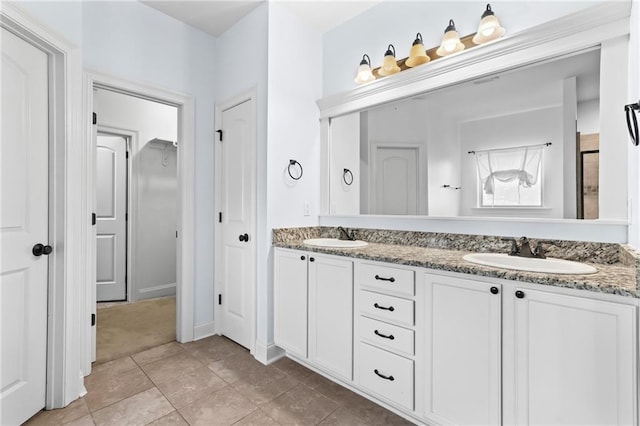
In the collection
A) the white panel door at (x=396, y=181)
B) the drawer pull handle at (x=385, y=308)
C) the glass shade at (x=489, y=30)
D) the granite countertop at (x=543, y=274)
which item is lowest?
the drawer pull handle at (x=385, y=308)

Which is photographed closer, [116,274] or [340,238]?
[340,238]

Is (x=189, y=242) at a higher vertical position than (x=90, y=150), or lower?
lower

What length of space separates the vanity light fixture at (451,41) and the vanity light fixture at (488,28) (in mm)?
116

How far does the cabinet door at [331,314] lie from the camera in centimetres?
183

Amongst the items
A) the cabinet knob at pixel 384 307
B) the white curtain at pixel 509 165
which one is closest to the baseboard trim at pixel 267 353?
the cabinet knob at pixel 384 307

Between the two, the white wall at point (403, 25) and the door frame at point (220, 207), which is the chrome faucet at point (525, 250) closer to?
the white wall at point (403, 25)

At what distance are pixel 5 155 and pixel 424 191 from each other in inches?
94.0

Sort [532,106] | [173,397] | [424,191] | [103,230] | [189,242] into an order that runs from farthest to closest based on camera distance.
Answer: [103,230]
[189,242]
[424,191]
[173,397]
[532,106]

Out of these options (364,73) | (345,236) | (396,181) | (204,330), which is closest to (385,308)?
(345,236)

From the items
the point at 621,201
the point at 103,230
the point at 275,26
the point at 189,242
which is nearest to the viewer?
the point at 621,201

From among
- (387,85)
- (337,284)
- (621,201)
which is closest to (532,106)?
(621,201)

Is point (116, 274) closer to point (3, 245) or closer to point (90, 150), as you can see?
point (90, 150)

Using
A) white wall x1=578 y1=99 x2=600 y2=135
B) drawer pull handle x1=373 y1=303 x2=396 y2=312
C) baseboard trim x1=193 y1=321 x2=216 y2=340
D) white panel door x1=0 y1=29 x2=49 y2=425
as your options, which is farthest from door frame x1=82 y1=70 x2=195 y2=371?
white wall x1=578 y1=99 x2=600 y2=135

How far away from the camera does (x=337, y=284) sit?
1887 mm
